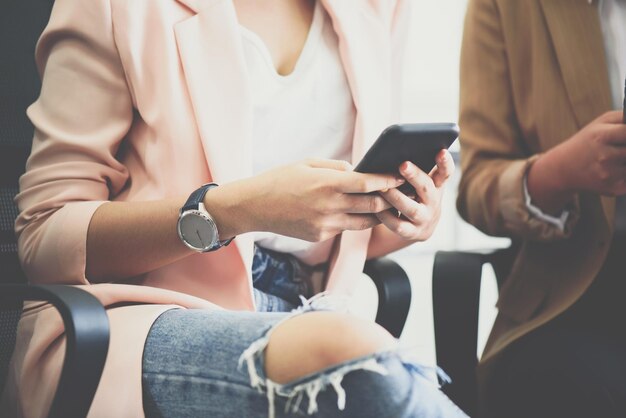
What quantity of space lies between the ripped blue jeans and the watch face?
0.35 feet

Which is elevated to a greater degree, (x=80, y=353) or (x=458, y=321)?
(x=80, y=353)

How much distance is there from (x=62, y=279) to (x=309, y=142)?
16.9 inches

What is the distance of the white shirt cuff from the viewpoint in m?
1.31

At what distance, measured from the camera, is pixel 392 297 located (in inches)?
47.4

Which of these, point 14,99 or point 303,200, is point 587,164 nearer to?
point 303,200

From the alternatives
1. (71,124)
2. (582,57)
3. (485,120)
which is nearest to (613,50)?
(582,57)

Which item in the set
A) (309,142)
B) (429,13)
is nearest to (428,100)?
(429,13)

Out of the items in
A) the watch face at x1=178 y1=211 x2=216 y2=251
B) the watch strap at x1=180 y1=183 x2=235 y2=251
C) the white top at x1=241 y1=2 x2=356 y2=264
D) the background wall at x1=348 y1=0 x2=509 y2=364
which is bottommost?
the background wall at x1=348 y1=0 x2=509 y2=364

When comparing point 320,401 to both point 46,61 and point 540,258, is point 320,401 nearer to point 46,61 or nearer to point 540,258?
point 46,61

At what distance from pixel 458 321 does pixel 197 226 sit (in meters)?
0.49

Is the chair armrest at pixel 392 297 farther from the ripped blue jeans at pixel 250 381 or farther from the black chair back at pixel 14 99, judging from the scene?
the black chair back at pixel 14 99

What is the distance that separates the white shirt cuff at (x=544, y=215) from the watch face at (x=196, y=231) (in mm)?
617

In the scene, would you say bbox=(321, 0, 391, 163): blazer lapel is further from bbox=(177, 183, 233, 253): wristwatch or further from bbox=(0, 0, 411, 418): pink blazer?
bbox=(177, 183, 233, 253): wristwatch

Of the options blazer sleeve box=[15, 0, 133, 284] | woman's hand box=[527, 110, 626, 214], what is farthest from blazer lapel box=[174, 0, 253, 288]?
woman's hand box=[527, 110, 626, 214]
